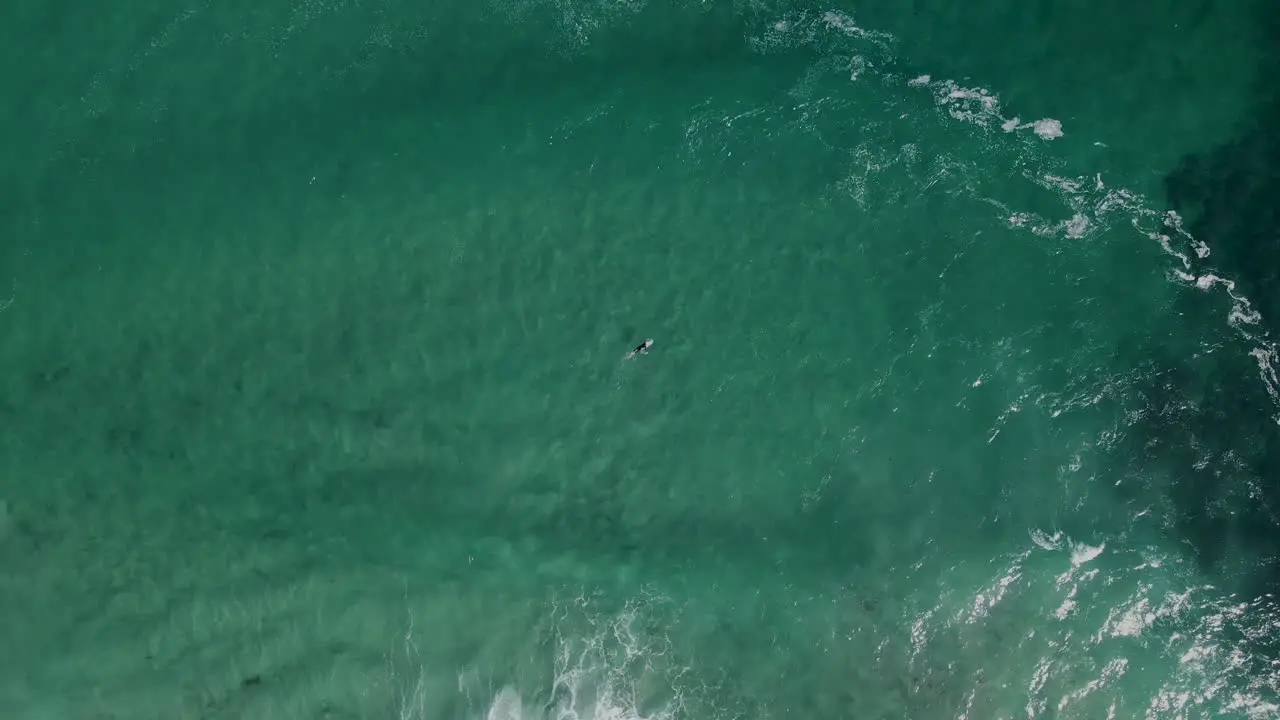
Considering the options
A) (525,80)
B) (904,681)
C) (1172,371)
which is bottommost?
(904,681)

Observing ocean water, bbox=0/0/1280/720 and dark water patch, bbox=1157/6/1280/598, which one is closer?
ocean water, bbox=0/0/1280/720

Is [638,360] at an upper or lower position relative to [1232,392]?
upper

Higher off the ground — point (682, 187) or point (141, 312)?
point (682, 187)

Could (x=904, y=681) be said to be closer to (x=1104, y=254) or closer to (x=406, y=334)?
(x=1104, y=254)

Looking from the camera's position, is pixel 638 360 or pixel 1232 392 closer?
pixel 1232 392

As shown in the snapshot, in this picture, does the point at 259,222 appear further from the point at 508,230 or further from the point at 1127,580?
the point at 1127,580

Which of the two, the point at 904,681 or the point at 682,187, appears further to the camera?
the point at 682,187

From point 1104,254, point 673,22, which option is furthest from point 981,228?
point 673,22

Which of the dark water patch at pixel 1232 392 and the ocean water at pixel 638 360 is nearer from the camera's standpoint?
the ocean water at pixel 638 360
